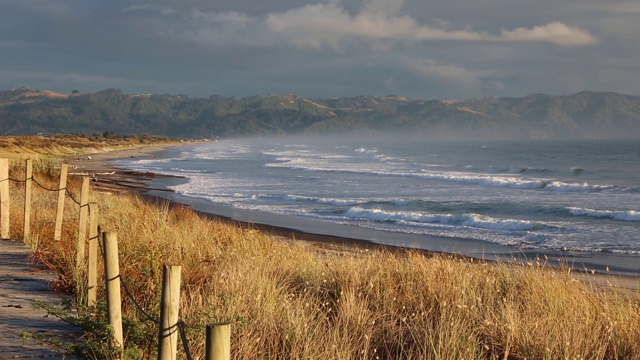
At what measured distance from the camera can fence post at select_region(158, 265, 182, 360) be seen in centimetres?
439

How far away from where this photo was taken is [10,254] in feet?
34.4

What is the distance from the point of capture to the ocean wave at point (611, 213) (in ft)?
82.7

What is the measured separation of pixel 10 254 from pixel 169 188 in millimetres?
26163

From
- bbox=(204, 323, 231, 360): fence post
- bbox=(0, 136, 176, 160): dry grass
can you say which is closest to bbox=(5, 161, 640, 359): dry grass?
bbox=(204, 323, 231, 360): fence post

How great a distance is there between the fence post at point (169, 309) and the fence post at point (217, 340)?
36.6 inches

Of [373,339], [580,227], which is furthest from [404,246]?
[373,339]

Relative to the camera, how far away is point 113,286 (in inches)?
224

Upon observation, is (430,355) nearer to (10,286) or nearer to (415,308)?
(415,308)

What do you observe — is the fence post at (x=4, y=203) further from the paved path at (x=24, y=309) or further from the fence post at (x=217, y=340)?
the fence post at (x=217, y=340)

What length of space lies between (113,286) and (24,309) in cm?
207

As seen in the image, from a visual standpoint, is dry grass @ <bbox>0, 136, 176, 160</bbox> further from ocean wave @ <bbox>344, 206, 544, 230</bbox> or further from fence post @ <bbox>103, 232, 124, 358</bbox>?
fence post @ <bbox>103, 232, 124, 358</bbox>

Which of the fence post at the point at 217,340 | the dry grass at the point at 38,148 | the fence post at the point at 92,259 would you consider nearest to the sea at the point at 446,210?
the fence post at the point at 92,259

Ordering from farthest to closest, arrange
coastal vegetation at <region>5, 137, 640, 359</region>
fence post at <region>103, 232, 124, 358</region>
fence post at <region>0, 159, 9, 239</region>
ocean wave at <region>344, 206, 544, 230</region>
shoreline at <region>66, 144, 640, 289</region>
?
ocean wave at <region>344, 206, 544, 230</region> → shoreline at <region>66, 144, 640, 289</region> → fence post at <region>0, 159, 9, 239</region> → coastal vegetation at <region>5, 137, 640, 359</region> → fence post at <region>103, 232, 124, 358</region>

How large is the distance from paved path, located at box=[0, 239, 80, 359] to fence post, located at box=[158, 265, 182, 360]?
1.75 m
